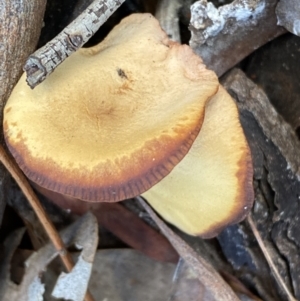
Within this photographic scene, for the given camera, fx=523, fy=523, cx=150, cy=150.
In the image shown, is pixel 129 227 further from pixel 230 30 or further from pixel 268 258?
pixel 230 30

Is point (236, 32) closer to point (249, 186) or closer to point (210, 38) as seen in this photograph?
point (210, 38)

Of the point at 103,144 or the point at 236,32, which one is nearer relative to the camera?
the point at 103,144

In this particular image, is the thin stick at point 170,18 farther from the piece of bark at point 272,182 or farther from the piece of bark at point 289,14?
the piece of bark at point 289,14

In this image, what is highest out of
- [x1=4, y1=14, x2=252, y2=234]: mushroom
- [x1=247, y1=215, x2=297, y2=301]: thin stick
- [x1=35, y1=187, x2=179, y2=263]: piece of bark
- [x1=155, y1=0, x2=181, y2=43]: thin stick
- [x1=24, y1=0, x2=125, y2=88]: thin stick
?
[x1=24, y1=0, x2=125, y2=88]: thin stick

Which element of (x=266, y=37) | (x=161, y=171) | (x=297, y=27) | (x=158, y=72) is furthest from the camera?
(x=266, y=37)

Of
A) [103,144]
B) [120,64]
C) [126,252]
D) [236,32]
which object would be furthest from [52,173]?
[236,32]

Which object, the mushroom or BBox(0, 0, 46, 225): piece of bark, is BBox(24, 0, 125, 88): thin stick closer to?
the mushroom

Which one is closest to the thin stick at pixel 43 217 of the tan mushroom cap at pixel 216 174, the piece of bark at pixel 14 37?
the piece of bark at pixel 14 37

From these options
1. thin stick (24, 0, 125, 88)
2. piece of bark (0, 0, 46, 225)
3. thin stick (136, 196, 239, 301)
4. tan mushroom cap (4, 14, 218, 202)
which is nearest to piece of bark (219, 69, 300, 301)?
thin stick (136, 196, 239, 301)
